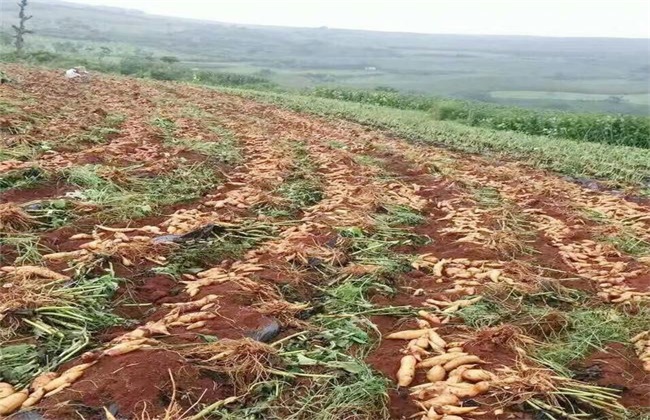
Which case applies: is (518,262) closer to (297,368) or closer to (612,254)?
(612,254)

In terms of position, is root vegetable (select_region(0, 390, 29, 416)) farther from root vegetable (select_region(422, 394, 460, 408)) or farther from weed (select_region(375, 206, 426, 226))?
weed (select_region(375, 206, 426, 226))

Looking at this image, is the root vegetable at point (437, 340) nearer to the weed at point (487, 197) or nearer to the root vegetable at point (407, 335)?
the root vegetable at point (407, 335)

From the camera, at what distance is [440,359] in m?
3.25

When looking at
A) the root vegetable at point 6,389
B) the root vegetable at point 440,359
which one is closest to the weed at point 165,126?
the root vegetable at point 6,389

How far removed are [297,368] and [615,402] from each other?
1520 mm

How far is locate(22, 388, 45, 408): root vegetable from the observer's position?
2.78 metres

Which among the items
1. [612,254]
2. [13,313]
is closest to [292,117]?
[612,254]

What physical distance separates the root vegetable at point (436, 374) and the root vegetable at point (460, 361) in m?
0.03

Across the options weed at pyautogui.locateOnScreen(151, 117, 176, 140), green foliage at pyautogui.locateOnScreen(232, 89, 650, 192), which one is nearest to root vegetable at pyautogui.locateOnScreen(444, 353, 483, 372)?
green foliage at pyautogui.locateOnScreen(232, 89, 650, 192)

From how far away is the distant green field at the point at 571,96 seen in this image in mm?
26594

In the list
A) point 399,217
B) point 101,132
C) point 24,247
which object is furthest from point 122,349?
point 101,132

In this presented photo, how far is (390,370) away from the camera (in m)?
3.20

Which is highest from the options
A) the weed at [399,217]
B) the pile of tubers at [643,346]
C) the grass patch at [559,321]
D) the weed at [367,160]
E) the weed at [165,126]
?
the pile of tubers at [643,346]

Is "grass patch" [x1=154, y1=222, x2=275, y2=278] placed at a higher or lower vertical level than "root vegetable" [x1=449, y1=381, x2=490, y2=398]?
lower
